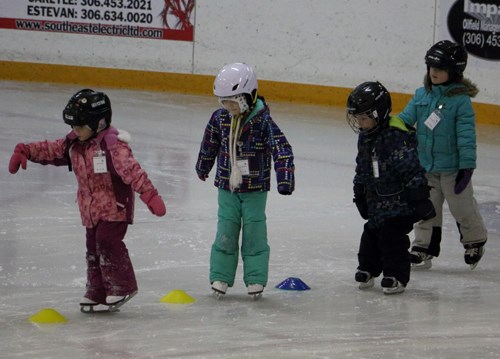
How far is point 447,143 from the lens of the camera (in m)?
5.96

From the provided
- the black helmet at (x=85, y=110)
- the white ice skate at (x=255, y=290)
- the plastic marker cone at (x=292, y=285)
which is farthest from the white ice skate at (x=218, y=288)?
the black helmet at (x=85, y=110)

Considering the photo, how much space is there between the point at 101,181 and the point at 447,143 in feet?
6.71

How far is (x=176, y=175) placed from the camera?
27.8ft

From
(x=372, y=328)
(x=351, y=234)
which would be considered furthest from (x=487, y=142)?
(x=372, y=328)

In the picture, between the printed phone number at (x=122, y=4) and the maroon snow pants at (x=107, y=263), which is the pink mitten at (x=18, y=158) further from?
the printed phone number at (x=122, y=4)

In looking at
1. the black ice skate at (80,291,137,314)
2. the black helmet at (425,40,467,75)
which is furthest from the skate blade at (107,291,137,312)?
the black helmet at (425,40,467,75)

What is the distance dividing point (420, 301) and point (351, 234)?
4.85ft

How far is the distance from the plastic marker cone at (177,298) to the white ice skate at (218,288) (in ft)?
0.39

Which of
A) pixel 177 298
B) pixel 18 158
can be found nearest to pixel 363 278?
pixel 177 298

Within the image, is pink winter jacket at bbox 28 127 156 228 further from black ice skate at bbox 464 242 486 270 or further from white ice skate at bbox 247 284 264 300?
black ice skate at bbox 464 242 486 270

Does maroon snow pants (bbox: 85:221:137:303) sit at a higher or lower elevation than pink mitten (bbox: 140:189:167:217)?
lower

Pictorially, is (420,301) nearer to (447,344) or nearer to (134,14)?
(447,344)

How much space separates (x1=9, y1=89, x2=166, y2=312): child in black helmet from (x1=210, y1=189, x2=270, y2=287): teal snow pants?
0.58 meters

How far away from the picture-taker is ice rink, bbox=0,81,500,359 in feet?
15.0
